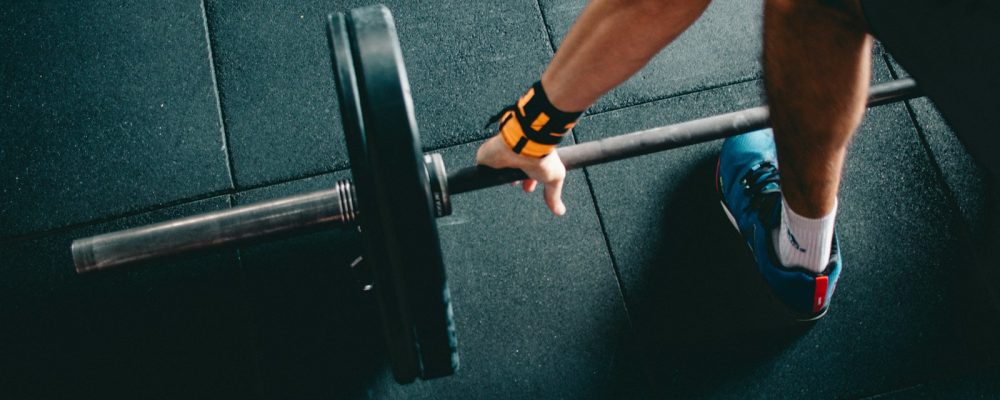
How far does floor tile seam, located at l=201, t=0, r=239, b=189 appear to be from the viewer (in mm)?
1229

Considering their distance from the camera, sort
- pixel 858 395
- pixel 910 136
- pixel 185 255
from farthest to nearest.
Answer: pixel 910 136
pixel 858 395
pixel 185 255

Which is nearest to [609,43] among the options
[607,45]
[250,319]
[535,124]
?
[607,45]

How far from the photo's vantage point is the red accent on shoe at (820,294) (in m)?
1.03

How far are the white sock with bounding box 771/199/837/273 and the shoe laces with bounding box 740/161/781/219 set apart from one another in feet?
0.18

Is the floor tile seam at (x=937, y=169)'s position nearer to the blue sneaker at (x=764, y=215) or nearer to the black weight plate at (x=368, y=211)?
the blue sneaker at (x=764, y=215)

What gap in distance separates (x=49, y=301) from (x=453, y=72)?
2.72ft

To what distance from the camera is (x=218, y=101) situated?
1271mm

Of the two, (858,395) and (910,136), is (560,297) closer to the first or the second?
(858,395)

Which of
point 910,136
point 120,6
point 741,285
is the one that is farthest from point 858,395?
point 120,6

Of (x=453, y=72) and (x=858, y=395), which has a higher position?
(x=453, y=72)

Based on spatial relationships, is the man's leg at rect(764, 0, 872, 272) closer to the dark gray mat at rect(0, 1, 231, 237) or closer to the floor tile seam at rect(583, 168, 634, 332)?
the floor tile seam at rect(583, 168, 634, 332)

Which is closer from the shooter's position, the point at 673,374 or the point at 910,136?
the point at 673,374

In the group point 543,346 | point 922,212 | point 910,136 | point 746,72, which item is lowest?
point 543,346

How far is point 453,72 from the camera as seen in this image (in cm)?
130
